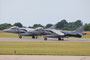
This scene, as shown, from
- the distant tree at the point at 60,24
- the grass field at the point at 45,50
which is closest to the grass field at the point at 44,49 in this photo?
the grass field at the point at 45,50

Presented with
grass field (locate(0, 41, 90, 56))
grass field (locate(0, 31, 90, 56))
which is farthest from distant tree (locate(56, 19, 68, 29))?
grass field (locate(0, 41, 90, 56))

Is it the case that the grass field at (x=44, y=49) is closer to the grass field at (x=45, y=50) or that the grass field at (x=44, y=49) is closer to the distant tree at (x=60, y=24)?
the grass field at (x=45, y=50)

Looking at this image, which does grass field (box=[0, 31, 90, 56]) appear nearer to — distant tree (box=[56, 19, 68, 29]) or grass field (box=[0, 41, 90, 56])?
grass field (box=[0, 41, 90, 56])

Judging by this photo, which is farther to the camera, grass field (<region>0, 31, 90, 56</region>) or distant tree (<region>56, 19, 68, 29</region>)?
distant tree (<region>56, 19, 68, 29</region>)

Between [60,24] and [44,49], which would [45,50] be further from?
[60,24]

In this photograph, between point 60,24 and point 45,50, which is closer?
point 45,50

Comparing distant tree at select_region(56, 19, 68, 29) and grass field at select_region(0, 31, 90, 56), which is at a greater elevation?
distant tree at select_region(56, 19, 68, 29)

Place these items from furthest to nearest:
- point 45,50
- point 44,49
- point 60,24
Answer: point 60,24, point 44,49, point 45,50

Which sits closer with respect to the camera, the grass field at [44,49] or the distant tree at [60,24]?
the grass field at [44,49]

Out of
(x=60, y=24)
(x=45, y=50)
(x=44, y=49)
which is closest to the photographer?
(x=45, y=50)

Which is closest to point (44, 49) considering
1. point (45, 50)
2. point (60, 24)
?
point (45, 50)
